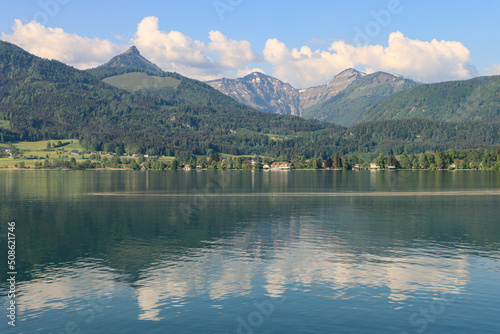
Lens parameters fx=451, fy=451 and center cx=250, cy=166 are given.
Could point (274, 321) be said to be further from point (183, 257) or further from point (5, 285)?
point (5, 285)

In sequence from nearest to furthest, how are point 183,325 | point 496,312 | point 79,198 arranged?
point 183,325 < point 496,312 < point 79,198

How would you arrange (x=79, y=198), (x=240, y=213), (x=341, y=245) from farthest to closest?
(x=79, y=198) < (x=240, y=213) < (x=341, y=245)

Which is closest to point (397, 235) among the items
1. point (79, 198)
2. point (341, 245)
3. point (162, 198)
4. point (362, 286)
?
point (341, 245)

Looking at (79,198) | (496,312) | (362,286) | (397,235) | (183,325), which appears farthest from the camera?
(79,198)

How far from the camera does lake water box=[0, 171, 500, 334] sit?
112 feet

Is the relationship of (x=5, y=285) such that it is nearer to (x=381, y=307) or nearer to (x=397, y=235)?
(x=381, y=307)

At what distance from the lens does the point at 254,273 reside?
46969 millimetres

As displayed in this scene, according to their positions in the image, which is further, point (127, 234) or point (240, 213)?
point (240, 213)

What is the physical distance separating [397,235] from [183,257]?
34.2 meters

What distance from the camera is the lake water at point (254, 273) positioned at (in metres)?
34.3

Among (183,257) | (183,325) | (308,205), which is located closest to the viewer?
(183,325)

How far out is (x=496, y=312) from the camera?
35.7 meters

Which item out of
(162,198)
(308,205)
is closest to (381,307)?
(308,205)

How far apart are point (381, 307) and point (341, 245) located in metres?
24.4
